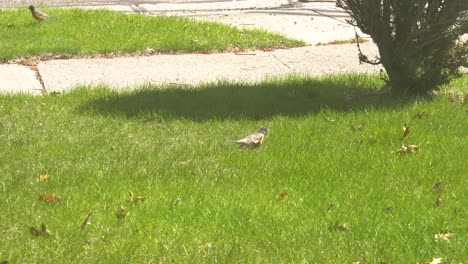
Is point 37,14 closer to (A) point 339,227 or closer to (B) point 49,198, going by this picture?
(B) point 49,198

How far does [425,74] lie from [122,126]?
2475 millimetres

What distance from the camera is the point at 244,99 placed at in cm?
723

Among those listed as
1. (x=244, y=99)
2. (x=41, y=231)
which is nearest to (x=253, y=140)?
(x=244, y=99)

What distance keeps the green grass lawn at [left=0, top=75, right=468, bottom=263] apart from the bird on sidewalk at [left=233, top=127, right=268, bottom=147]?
0.07 metres

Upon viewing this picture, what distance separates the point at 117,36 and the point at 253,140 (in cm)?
390

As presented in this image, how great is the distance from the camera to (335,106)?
7066 millimetres

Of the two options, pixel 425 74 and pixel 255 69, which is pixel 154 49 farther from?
pixel 425 74

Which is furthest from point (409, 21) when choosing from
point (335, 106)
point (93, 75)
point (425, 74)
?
point (93, 75)

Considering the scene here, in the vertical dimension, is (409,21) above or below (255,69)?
above

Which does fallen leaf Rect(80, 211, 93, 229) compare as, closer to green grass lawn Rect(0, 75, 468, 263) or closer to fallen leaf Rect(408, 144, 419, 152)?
green grass lawn Rect(0, 75, 468, 263)

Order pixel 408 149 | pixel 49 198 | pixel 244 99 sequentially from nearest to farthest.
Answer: pixel 49 198 < pixel 408 149 < pixel 244 99

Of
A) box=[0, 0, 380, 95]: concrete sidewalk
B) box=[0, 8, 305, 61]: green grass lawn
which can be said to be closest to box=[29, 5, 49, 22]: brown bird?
box=[0, 8, 305, 61]: green grass lawn

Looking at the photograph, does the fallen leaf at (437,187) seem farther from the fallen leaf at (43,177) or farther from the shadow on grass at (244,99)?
the fallen leaf at (43,177)

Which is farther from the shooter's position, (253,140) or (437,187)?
(253,140)
